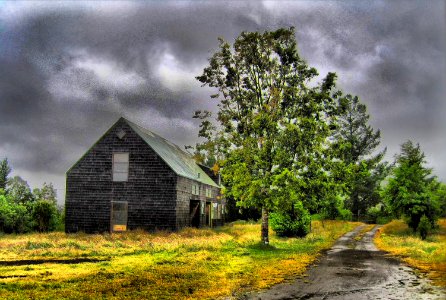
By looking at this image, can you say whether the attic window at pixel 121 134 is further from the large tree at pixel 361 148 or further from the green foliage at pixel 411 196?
the large tree at pixel 361 148

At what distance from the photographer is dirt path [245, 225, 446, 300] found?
11953mm

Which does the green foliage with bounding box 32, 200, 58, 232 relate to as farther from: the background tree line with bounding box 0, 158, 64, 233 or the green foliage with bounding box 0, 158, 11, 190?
the green foliage with bounding box 0, 158, 11, 190

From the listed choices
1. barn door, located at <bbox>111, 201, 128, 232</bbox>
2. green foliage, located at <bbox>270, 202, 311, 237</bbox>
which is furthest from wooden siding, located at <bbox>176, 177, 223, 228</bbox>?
green foliage, located at <bbox>270, 202, 311, 237</bbox>

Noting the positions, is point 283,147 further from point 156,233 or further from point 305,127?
point 156,233

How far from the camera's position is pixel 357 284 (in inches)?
543

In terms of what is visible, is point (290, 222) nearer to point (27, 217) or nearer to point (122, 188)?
point (122, 188)

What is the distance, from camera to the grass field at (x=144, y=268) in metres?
12.7

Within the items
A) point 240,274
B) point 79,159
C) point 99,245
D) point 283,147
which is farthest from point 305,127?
point 79,159

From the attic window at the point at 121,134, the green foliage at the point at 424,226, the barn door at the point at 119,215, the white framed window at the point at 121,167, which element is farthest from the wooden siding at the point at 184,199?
the green foliage at the point at 424,226

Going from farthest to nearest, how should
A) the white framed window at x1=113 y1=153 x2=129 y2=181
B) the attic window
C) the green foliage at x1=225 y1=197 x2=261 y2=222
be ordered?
the green foliage at x1=225 y1=197 x2=261 y2=222 < the attic window < the white framed window at x1=113 y1=153 x2=129 y2=181

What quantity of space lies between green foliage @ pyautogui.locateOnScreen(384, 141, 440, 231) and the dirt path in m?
18.3

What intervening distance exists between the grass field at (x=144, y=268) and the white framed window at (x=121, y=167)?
276 inches

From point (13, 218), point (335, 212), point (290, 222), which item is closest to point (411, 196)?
point (290, 222)

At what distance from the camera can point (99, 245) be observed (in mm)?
25594
